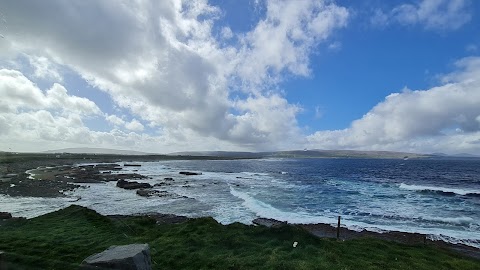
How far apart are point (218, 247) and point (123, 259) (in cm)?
700

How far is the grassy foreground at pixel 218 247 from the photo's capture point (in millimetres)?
14375

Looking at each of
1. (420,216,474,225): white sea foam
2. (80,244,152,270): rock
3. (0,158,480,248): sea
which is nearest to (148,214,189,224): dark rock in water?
(0,158,480,248): sea

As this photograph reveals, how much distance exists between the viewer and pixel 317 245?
16500 mm

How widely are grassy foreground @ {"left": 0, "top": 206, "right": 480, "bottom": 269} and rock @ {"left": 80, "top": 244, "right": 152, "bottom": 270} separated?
265 cm

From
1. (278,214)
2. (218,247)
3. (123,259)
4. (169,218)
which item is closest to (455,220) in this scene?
(278,214)

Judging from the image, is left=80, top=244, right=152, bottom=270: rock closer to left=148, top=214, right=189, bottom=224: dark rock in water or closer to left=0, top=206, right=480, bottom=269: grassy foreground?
left=0, top=206, right=480, bottom=269: grassy foreground

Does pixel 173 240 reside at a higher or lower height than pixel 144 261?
lower

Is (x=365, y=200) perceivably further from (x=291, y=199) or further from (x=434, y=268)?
(x=434, y=268)

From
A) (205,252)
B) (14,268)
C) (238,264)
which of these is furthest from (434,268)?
(14,268)

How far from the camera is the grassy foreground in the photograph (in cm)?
1438

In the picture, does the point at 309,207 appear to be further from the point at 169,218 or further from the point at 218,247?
the point at 218,247

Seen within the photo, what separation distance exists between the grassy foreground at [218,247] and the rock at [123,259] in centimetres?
265

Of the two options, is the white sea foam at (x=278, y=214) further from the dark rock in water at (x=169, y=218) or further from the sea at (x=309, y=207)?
the dark rock in water at (x=169, y=218)

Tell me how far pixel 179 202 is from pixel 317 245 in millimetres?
27589
